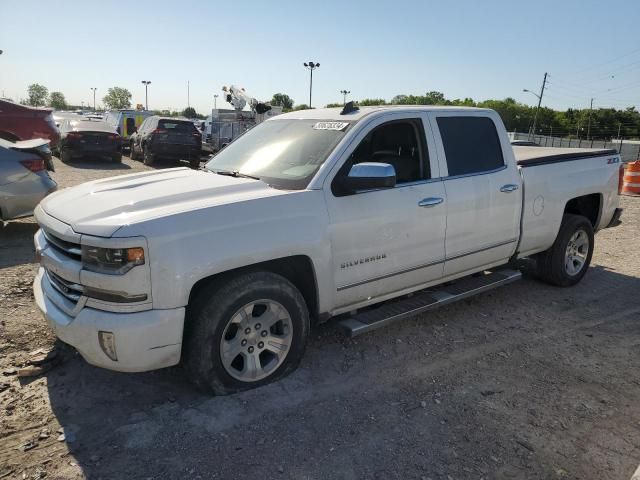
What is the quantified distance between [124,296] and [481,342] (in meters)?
2.97

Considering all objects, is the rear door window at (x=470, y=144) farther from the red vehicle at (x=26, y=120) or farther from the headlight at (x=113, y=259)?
the red vehicle at (x=26, y=120)

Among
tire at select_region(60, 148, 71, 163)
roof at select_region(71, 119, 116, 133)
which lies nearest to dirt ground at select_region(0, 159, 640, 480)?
tire at select_region(60, 148, 71, 163)

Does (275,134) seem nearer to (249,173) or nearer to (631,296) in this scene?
(249,173)

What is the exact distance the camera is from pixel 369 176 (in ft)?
11.6

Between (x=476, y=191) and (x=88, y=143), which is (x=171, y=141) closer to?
(x=88, y=143)

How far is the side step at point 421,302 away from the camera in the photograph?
12.8 feet

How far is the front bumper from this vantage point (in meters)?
2.89

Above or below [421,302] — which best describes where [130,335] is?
above

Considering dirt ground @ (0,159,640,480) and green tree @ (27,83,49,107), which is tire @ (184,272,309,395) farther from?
green tree @ (27,83,49,107)

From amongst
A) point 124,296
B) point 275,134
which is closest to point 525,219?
point 275,134

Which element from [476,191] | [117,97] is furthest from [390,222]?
[117,97]

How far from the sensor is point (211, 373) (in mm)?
3227

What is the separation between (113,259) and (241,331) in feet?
3.08

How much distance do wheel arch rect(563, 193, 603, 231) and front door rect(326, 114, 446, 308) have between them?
104 inches
